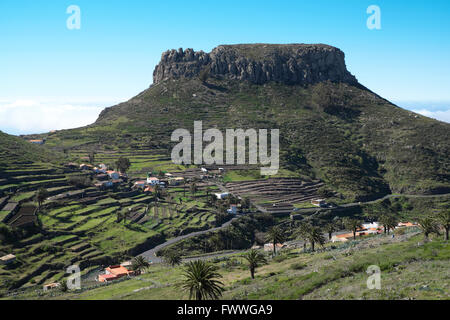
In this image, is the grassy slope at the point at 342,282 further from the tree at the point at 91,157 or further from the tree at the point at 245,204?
the tree at the point at 91,157

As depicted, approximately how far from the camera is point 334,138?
575 ft

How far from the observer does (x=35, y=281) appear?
64.8 metres

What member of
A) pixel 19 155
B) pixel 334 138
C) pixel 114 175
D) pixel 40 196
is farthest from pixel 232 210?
pixel 334 138

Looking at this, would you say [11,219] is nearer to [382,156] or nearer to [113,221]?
[113,221]

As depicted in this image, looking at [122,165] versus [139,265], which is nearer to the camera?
[139,265]

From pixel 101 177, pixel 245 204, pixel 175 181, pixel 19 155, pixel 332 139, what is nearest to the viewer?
pixel 245 204

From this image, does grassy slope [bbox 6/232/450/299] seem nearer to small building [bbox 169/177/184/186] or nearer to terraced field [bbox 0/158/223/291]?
terraced field [bbox 0/158/223/291]

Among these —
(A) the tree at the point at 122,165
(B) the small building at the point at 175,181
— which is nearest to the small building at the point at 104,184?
(A) the tree at the point at 122,165

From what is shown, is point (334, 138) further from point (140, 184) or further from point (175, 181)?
point (140, 184)

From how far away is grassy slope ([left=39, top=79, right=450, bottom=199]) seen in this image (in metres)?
146

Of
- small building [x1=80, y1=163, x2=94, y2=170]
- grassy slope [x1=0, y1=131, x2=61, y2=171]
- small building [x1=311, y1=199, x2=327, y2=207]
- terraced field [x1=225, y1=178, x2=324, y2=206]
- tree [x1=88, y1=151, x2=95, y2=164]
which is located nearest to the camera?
grassy slope [x1=0, y1=131, x2=61, y2=171]

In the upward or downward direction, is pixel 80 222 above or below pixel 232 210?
above

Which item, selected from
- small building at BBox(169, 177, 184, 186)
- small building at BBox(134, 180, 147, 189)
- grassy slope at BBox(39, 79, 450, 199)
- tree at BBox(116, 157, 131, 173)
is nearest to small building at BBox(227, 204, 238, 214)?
small building at BBox(169, 177, 184, 186)
